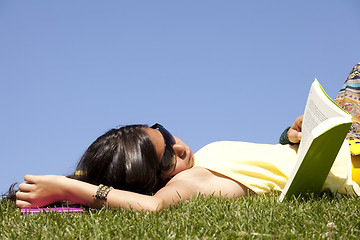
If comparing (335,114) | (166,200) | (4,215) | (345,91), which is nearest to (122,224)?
(166,200)

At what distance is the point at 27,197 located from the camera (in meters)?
3.62

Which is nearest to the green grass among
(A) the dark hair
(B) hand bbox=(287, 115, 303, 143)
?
(A) the dark hair

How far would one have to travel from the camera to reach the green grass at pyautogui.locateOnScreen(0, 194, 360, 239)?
242cm

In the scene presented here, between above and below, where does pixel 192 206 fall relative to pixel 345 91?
below

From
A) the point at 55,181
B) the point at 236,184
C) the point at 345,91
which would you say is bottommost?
the point at 236,184

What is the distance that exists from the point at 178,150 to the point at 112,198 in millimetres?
1077

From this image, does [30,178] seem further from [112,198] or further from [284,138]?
[284,138]

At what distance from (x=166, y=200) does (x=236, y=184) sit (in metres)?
0.82

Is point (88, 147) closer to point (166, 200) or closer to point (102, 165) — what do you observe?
point (102, 165)

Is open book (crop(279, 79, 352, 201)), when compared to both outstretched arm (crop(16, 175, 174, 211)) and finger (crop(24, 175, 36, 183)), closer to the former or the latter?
outstretched arm (crop(16, 175, 174, 211))

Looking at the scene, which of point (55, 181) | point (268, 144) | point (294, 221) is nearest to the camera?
point (294, 221)

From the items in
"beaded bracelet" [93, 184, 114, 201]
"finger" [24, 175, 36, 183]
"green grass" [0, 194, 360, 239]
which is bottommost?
"green grass" [0, 194, 360, 239]

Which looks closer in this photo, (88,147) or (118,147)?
(118,147)

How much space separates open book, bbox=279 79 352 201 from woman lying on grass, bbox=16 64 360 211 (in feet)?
1.55
